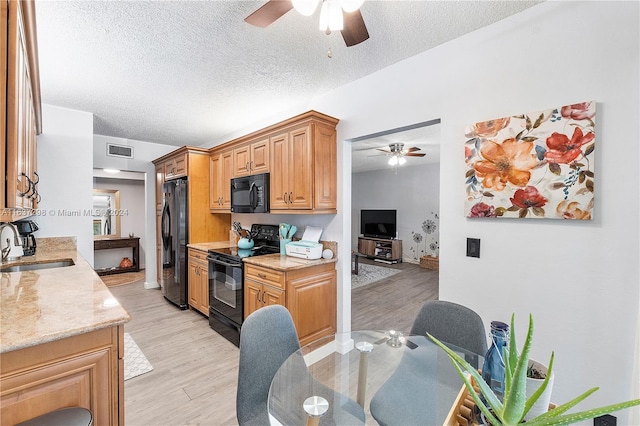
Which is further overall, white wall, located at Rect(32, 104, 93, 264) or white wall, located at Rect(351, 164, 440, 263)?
white wall, located at Rect(351, 164, 440, 263)

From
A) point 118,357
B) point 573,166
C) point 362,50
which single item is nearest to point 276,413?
point 118,357

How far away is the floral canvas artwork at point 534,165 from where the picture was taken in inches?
60.1

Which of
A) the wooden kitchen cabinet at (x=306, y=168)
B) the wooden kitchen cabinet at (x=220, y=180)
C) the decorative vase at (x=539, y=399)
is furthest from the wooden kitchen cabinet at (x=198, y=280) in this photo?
the decorative vase at (x=539, y=399)

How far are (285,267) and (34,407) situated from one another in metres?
1.62

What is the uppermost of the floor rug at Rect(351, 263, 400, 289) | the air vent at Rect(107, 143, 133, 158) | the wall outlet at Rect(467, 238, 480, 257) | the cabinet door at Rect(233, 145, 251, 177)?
the air vent at Rect(107, 143, 133, 158)

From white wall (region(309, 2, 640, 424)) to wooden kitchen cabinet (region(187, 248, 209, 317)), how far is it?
9.13 feet

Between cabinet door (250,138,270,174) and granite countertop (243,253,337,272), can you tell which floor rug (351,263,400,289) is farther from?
cabinet door (250,138,270,174)

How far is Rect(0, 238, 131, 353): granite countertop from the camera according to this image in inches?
41.2

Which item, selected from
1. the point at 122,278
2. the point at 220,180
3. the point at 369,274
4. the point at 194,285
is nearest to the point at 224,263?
the point at 194,285

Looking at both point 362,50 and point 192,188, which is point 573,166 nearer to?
point 362,50

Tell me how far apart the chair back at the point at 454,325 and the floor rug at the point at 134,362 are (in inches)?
92.5

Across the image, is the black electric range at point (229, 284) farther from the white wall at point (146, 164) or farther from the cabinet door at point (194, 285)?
the white wall at point (146, 164)

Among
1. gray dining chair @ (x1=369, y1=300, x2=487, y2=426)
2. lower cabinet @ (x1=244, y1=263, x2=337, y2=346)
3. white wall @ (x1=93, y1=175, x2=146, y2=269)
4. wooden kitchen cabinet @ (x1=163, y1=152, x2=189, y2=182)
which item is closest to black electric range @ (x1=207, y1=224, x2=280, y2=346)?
lower cabinet @ (x1=244, y1=263, x2=337, y2=346)

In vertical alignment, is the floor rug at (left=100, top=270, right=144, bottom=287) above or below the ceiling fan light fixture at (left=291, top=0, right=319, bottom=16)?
below
